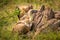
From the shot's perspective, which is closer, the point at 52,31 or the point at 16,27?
the point at 52,31

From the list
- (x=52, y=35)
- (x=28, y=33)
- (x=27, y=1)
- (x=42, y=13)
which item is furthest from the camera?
(x=27, y=1)

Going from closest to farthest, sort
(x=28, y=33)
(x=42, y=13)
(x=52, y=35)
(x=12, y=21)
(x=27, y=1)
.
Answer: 1. (x=52, y=35)
2. (x=28, y=33)
3. (x=42, y=13)
4. (x=12, y=21)
5. (x=27, y=1)

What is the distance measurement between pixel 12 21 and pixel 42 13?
4.27ft

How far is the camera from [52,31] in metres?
6.84

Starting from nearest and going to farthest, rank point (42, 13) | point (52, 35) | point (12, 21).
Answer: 1. point (52, 35)
2. point (42, 13)
3. point (12, 21)

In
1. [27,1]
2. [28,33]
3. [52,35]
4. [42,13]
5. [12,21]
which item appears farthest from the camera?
[27,1]

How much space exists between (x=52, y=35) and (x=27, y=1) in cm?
447

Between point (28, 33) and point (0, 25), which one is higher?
point (0, 25)

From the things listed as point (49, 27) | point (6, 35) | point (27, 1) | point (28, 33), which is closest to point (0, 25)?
point (6, 35)

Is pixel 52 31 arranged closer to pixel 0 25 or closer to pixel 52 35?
pixel 52 35

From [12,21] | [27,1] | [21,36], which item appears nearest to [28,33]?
[21,36]

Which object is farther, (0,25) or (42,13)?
(42,13)

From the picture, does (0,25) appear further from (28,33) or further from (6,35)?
(28,33)

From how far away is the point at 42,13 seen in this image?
7.71 metres
